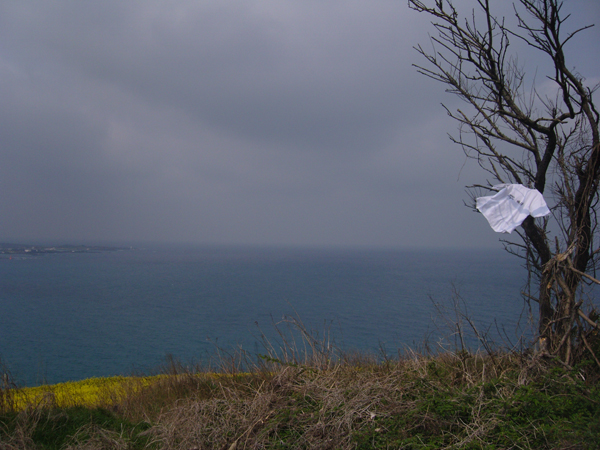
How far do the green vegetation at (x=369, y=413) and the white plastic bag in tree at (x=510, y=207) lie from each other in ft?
4.68

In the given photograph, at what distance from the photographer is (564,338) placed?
146 inches

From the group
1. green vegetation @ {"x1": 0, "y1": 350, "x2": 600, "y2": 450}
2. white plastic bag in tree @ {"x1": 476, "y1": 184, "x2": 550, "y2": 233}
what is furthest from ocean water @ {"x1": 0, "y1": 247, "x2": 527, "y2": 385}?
white plastic bag in tree @ {"x1": 476, "y1": 184, "x2": 550, "y2": 233}

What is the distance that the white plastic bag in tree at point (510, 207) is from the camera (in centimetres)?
374

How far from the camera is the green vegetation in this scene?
10.3 feet

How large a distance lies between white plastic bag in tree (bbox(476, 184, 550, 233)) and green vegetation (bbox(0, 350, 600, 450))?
4.68 ft

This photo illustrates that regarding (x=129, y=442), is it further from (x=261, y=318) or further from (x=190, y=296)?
(x=190, y=296)

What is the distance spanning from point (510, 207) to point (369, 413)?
8.43 ft

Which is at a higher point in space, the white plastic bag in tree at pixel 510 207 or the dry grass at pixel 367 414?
the white plastic bag in tree at pixel 510 207

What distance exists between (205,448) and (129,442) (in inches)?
38.5

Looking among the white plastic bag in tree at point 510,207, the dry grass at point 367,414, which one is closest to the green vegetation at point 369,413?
the dry grass at point 367,414

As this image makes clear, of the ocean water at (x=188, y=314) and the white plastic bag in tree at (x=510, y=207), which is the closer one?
the white plastic bag in tree at (x=510, y=207)

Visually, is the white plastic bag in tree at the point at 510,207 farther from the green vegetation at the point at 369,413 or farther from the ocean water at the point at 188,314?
the ocean water at the point at 188,314

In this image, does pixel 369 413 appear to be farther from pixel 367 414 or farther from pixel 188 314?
pixel 188 314

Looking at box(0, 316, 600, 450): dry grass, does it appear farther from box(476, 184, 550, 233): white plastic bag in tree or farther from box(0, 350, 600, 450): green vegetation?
box(476, 184, 550, 233): white plastic bag in tree
